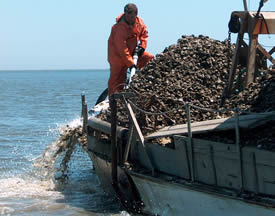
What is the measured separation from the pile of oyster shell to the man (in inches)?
26.4

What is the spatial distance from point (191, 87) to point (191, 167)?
6.94 feet

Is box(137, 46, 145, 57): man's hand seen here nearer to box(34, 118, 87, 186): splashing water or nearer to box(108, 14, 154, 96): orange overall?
box(108, 14, 154, 96): orange overall

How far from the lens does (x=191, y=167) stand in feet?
24.2

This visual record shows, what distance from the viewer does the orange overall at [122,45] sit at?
10.6 meters

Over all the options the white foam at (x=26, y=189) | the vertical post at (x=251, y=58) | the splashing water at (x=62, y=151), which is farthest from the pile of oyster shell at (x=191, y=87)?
the white foam at (x=26, y=189)

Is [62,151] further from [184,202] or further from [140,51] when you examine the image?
[184,202]

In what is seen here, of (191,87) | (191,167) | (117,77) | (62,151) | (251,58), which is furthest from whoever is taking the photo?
(62,151)

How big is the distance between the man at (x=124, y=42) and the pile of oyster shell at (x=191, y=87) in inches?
26.4

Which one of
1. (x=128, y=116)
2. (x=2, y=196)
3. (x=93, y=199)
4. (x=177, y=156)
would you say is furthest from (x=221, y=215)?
(x=2, y=196)

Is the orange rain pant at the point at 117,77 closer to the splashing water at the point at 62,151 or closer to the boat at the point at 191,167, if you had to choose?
the splashing water at the point at 62,151

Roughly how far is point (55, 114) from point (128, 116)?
18.4 meters

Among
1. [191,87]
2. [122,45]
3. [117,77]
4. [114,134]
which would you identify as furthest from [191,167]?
[117,77]

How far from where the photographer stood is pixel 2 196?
11.1m

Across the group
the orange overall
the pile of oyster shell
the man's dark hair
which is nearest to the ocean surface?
the orange overall
